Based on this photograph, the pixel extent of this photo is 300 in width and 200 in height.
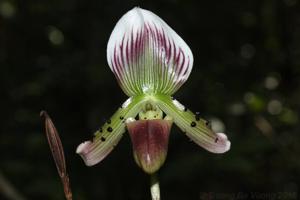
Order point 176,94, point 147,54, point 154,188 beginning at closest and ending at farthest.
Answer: point 154,188, point 147,54, point 176,94

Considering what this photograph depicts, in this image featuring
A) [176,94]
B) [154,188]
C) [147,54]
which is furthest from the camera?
[176,94]

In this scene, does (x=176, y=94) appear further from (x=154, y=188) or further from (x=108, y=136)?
(x=154, y=188)

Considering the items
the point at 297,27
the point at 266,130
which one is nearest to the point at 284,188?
the point at 266,130

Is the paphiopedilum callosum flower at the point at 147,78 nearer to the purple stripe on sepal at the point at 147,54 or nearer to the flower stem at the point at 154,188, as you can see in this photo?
the purple stripe on sepal at the point at 147,54

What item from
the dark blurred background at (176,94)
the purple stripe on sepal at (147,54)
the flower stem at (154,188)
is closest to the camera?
the flower stem at (154,188)

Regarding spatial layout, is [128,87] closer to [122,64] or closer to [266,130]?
[122,64]

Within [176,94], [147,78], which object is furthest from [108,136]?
[176,94]

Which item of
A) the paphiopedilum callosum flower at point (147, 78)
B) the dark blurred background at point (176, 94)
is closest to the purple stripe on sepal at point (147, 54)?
the paphiopedilum callosum flower at point (147, 78)
